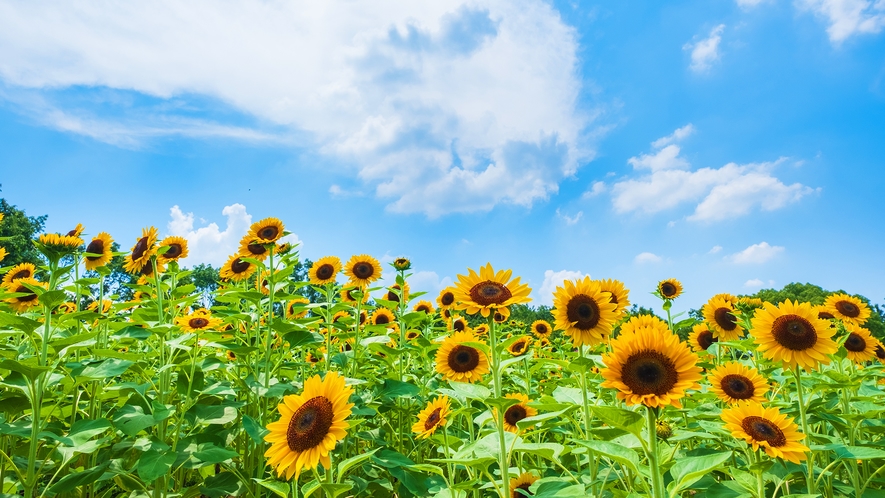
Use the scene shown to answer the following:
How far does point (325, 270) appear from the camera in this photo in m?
6.22

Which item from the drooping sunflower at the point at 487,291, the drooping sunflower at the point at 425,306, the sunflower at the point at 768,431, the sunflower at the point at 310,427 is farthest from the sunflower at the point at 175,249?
the sunflower at the point at 768,431

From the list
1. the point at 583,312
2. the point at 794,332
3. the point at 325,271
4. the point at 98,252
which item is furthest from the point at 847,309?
the point at 98,252

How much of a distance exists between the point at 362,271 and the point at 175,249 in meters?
2.20

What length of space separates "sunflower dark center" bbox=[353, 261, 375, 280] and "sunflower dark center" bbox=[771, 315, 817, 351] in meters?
4.52

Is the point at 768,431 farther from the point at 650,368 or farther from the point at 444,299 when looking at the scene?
the point at 444,299

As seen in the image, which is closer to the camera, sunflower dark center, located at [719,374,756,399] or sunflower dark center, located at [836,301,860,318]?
sunflower dark center, located at [719,374,756,399]

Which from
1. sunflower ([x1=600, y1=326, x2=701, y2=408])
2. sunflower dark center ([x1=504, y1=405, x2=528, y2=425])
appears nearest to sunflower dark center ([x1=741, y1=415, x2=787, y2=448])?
sunflower ([x1=600, y1=326, x2=701, y2=408])

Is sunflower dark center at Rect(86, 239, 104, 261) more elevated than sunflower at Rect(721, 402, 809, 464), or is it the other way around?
sunflower dark center at Rect(86, 239, 104, 261)

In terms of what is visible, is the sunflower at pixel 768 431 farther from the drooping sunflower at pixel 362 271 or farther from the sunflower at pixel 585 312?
the drooping sunflower at pixel 362 271

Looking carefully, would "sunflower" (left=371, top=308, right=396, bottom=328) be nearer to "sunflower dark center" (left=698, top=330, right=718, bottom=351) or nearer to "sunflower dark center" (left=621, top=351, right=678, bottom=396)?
"sunflower dark center" (left=698, top=330, right=718, bottom=351)

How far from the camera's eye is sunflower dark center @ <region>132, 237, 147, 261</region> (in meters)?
4.81

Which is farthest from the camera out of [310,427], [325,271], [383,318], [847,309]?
[383,318]

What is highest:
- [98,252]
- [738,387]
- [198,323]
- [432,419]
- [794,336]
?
[98,252]

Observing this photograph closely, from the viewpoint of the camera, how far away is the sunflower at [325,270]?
6.13m
